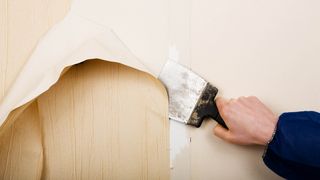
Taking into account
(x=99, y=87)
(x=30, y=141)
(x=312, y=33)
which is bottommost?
(x=30, y=141)

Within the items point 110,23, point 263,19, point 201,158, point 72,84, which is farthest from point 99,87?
point 263,19

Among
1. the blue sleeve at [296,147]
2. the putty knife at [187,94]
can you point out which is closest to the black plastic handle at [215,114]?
the putty knife at [187,94]

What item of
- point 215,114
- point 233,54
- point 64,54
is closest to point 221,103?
point 215,114

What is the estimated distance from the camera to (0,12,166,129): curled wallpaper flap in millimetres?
772

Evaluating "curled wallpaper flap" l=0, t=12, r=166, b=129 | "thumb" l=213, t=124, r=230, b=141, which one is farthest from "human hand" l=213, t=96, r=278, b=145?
"curled wallpaper flap" l=0, t=12, r=166, b=129

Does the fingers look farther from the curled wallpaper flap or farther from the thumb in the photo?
the curled wallpaper flap

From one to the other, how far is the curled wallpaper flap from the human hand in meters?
0.22

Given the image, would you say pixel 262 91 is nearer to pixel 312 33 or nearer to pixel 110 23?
pixel 312 33

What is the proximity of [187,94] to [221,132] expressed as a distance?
0.42 feet

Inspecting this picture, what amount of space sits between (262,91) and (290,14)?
20cm

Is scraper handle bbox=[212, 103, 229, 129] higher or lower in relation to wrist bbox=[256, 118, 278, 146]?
higher

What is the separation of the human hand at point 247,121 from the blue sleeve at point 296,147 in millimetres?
23

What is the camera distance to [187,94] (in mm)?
839

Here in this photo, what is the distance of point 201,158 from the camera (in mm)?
866
